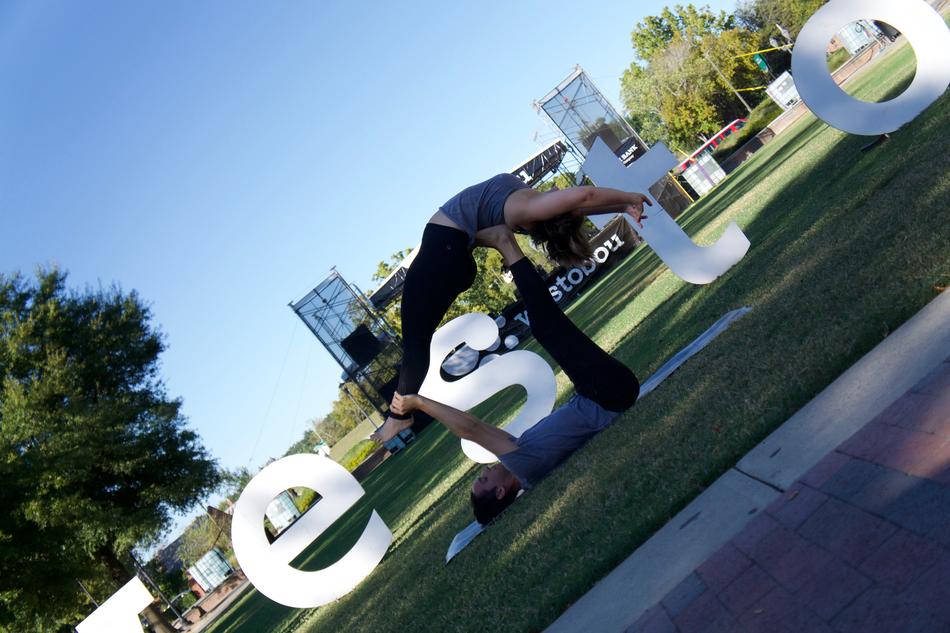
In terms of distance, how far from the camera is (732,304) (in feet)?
24.0

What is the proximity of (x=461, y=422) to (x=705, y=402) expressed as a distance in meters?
1.89

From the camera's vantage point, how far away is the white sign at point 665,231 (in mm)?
8812

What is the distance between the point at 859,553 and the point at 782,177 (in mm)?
14744

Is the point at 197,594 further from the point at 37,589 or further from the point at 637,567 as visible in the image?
the point at 637,567

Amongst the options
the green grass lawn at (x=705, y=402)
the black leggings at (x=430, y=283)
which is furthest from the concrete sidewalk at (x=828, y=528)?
the black leggings at (x=430, y=283)

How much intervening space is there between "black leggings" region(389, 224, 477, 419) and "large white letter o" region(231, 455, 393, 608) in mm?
2154

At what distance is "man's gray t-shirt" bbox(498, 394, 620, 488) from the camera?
595 cm

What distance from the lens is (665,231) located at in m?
9.09

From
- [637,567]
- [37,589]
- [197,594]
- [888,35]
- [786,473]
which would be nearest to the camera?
[786,473]

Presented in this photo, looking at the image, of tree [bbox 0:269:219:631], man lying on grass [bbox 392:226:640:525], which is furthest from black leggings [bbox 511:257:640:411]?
tree [bbox 0:269:219:631]

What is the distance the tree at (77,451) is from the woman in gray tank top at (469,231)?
18.5 metres

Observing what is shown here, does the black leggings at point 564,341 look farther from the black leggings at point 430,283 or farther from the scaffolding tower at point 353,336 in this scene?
the scaffolding tower at point 353,336

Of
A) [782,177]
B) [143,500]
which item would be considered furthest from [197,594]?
[782,177]

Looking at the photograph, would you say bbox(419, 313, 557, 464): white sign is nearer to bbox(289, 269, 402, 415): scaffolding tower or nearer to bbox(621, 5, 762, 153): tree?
bbox(289, 269, 402, 415): scaffolding tower
